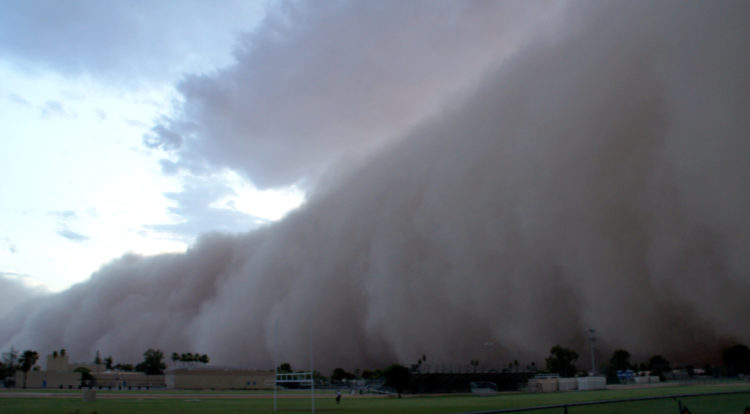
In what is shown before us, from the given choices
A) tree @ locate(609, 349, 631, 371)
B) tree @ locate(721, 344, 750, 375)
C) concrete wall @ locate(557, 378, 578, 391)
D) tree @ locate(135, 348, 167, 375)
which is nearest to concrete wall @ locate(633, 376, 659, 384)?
concrete wall @ locate(557, 378, 578, 391)

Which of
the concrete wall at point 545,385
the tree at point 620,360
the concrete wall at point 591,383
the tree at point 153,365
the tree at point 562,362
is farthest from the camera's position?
the tree at point 153,365

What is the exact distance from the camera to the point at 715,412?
993 centimetres

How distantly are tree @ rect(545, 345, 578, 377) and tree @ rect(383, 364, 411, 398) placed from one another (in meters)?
25.5

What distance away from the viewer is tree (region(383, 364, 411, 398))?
47.8 m

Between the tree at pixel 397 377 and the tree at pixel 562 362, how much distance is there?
2546 cm

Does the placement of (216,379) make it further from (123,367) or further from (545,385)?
(123,367)

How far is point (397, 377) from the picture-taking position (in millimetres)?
48031

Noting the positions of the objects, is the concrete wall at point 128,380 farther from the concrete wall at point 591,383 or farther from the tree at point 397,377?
the concrete wall at point 591,383

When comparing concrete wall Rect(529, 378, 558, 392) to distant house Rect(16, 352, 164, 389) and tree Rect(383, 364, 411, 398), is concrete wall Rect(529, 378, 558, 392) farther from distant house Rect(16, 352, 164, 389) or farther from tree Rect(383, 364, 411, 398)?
distant house Rect(16, 352, 164, 389)

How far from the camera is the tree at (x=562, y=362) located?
67812 mm

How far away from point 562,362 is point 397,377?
28678mm

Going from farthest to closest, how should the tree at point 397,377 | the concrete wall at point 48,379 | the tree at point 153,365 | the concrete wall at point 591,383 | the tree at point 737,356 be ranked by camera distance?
the tree at point 153,365 < the concrete wall at point 48,379 < the tree at point 737,356 < the tree at point 397,377 < the concrete wall at point 591,383

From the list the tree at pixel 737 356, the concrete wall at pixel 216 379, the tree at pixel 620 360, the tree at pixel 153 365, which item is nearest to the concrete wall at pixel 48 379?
the concrete wall at pixel 216 379

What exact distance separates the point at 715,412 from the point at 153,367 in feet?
317
